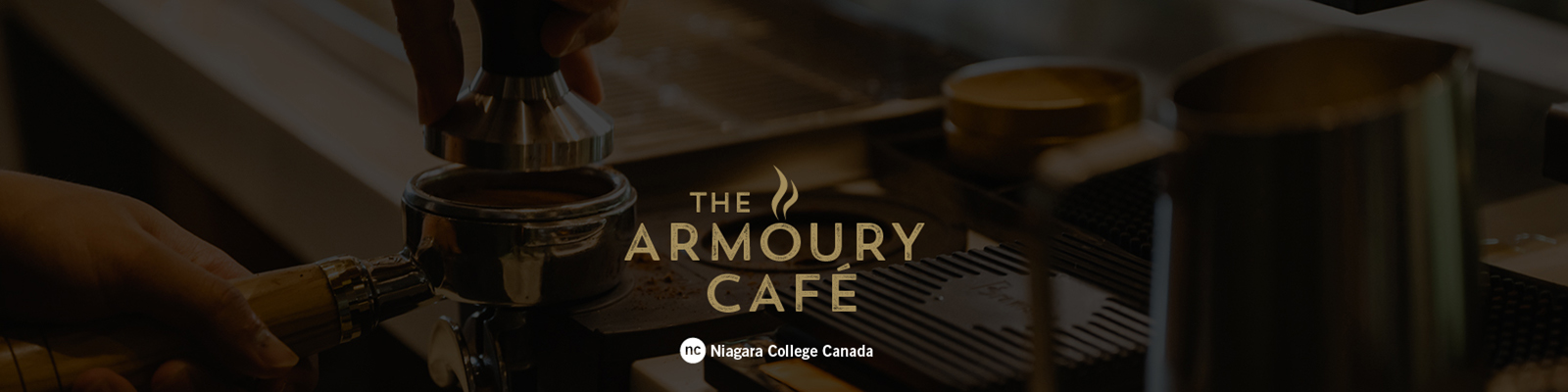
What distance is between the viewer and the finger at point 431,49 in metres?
0.56

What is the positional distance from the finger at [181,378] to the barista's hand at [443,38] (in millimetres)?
153

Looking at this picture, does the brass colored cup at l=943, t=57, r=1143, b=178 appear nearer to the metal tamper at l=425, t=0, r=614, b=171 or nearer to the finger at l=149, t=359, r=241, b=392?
the metal tamper at l=425, t=0, r=614, b=171

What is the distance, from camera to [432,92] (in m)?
0.57

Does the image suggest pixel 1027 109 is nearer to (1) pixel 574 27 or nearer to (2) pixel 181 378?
(1) pixel 574 27

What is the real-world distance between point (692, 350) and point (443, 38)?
19 cm

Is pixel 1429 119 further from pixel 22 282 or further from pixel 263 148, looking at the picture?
pixel 263 148

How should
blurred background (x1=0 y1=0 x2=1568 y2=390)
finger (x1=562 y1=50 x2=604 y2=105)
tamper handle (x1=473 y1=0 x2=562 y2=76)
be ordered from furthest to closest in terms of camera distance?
1. blurred background (x1=0 y1=0 x2=1568 y2=390)
2. finger (x1=562 y1=50 x2=604 y2=105)
3. tamper handle (x1=473 y1=0 x2=562 y2=76)

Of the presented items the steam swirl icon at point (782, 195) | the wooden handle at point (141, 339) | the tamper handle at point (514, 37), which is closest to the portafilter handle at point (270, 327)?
the wooden handle at point (141, 339)

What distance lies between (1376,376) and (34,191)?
1.70ft

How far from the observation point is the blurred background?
760 mm

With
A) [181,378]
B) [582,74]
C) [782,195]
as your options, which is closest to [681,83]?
[782,195]

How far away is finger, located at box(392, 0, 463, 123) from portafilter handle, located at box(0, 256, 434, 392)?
0.08 m

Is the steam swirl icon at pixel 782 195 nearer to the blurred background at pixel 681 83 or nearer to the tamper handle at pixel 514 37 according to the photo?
the blurred background at pixel 681 83

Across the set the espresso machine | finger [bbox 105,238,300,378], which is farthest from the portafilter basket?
finger [bbox 105,238,300,378]
